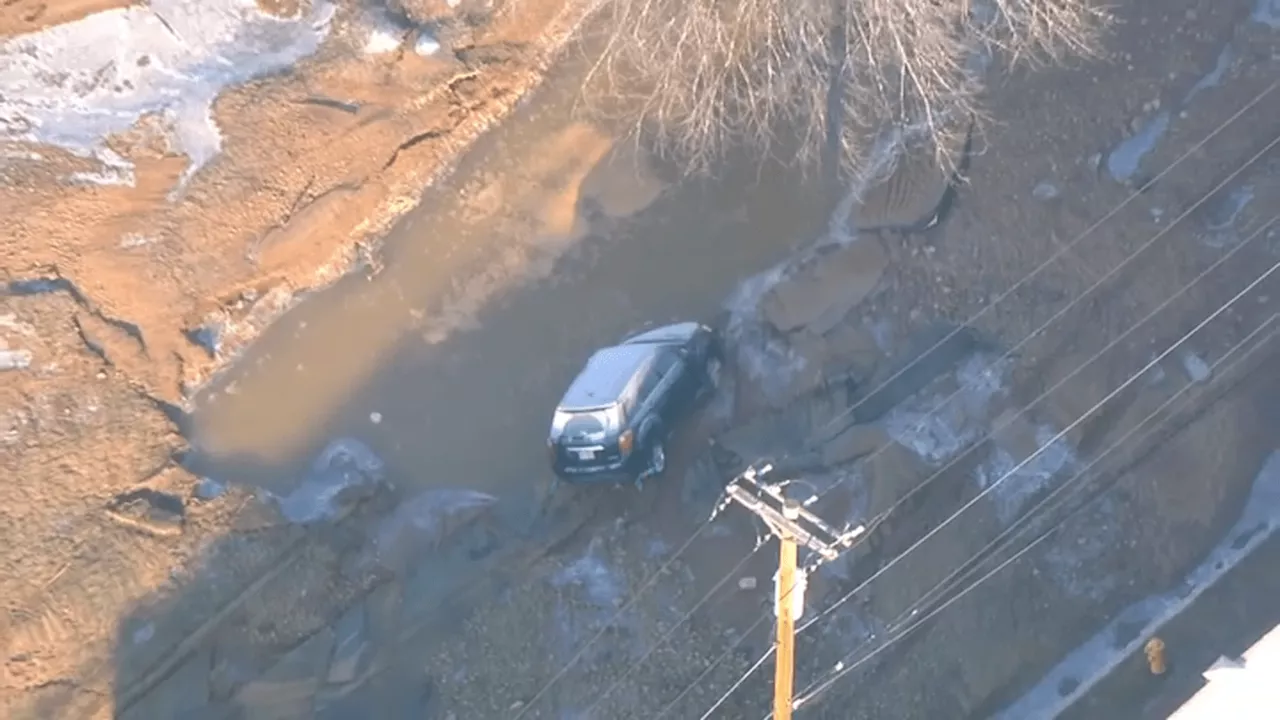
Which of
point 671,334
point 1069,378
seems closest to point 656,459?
point 671,334

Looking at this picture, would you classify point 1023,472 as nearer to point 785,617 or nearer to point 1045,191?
point 1045,191

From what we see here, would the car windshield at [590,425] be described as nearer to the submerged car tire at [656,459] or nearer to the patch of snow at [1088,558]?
the submerged car tire at [656,459]

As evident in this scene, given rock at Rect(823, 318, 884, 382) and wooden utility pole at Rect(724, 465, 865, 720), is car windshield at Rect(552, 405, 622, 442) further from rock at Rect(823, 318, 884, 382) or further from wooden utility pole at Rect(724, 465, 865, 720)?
wooden utility pole at Rect(724, 465, 865, 720)

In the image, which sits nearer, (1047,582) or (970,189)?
(1047,582)

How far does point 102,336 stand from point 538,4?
769cm

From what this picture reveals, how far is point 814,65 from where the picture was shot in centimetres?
1510

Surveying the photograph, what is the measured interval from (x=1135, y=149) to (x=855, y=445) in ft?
18.6

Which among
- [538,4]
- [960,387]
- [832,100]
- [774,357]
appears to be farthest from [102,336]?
[960,387]

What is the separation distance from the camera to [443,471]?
15.7 meters

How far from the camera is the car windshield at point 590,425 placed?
1439cm

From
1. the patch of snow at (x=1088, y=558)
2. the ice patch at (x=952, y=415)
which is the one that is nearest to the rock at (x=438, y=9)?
the ice patch at (x=952, y=415)

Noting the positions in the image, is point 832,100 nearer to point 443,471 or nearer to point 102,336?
point 443,471

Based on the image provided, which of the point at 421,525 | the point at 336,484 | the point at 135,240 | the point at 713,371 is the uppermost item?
the point at 713,371

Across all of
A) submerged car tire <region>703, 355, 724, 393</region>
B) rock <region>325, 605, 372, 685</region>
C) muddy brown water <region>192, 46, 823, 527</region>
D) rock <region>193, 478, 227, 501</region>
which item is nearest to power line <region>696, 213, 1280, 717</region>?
submerged car tire <region>703, 355, 724, 393</region>
